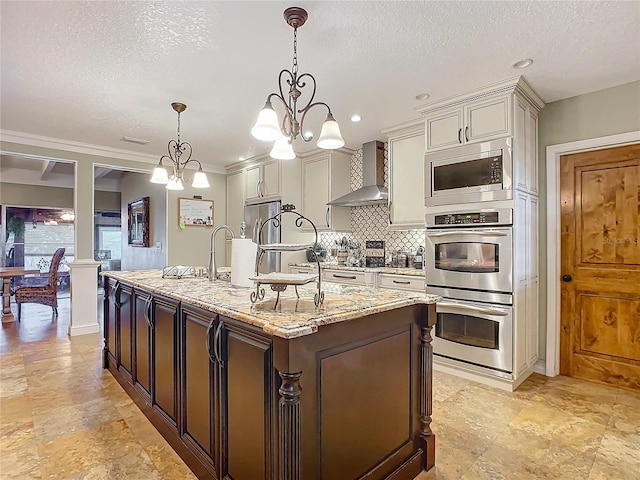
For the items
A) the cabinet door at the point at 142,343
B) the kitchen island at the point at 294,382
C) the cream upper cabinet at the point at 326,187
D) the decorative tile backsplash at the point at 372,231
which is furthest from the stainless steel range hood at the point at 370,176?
the cabinet door at the point at 142,343

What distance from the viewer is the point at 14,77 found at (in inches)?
108

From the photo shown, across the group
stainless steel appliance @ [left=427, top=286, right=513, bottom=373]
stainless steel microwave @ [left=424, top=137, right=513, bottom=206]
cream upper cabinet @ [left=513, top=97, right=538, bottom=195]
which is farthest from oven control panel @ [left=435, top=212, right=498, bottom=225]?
stainless steel appliance @ [left=427, top=286, right=513, bottom=373]

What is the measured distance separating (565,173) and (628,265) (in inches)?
36.2

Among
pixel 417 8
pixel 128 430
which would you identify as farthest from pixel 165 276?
pixel 417 8

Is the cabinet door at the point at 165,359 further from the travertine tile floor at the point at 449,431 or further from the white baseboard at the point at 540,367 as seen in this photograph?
the white baseboard at the point at 540,367

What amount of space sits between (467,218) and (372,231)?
1722 millimetres

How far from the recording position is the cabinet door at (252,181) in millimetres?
5391

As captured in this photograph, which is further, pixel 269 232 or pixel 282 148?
pixel 269 232

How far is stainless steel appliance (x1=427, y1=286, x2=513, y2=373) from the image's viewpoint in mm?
2869

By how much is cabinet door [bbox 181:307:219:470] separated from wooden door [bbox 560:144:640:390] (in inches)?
124

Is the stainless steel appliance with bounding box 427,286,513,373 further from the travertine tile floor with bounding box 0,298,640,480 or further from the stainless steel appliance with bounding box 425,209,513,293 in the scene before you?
the travertine tile floor with bounding box 0,298,640,480

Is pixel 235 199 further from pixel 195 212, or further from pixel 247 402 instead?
pixel 247 402

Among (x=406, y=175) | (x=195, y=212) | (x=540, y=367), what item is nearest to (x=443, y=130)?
(x=406, y=175)

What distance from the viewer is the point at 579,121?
3070 mm
